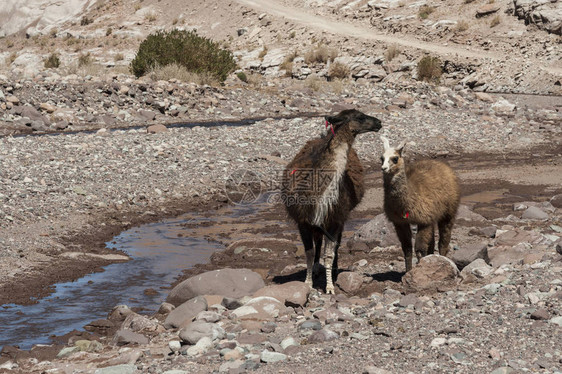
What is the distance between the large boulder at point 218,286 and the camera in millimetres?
9094

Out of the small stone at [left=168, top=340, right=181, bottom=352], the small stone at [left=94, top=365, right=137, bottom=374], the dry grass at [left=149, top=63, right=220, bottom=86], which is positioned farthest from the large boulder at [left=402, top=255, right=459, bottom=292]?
the dry grass at [left=149, top=63, right=220, bottom=86]

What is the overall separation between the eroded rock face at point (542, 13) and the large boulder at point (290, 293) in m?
35.7

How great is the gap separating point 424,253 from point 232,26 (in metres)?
47.1

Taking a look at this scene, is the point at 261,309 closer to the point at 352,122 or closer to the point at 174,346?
the point at 174,346

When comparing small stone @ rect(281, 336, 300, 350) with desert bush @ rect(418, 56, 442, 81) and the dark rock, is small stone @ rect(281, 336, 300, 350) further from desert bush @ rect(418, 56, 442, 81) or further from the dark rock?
desert bush @ rect(418, 56, 442, 81)

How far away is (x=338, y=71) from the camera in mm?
39344

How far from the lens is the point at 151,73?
31750 mm

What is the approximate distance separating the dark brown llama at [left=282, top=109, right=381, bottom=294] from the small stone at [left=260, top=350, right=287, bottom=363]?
8.11 ft

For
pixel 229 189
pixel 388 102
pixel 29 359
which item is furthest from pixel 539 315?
pixel 388 102

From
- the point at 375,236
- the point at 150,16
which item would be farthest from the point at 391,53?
the point at 375,236

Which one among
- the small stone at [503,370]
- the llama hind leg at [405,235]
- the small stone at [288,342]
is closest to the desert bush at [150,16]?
the llama hind leg at [405,235]

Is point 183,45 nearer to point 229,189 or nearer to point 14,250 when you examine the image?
point 229,189

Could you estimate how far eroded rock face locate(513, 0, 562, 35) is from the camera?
39750mm

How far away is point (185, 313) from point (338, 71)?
32473 mm
